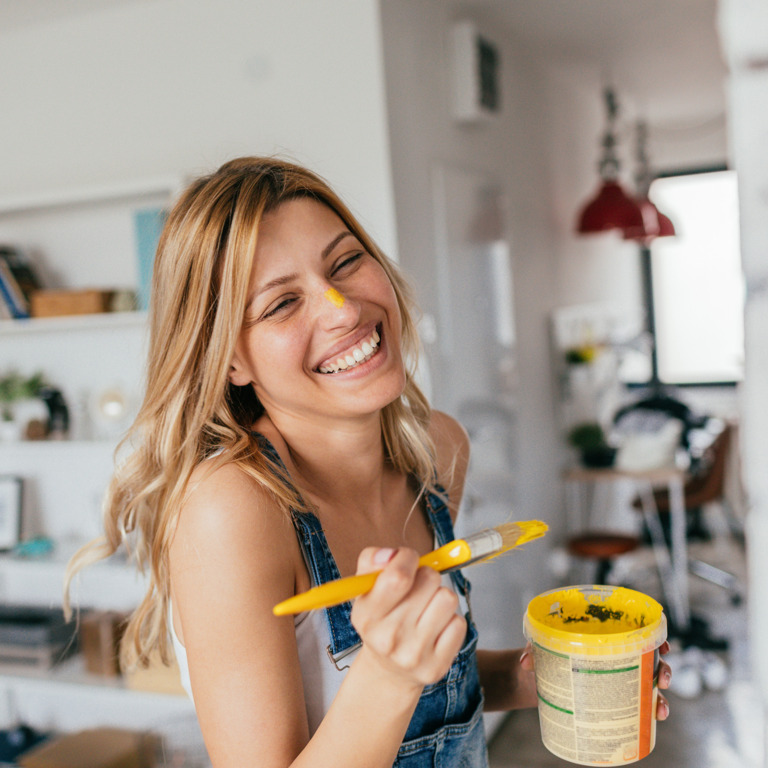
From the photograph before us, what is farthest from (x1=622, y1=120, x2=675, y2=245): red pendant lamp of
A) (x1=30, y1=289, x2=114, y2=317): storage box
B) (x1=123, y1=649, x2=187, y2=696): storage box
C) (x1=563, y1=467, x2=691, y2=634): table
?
(x1=123, y1=649, x2=187, y2=696): storage box

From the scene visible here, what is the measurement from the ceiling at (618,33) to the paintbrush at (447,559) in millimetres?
2529

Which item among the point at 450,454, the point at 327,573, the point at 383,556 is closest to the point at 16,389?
the point at 450,454

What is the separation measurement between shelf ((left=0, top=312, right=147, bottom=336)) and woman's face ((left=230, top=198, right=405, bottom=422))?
1659mm

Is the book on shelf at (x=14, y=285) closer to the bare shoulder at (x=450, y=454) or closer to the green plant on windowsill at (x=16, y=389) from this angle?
the green plant on windowsill at (x=16, y=389)

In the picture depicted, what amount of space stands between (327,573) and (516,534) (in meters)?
0.26

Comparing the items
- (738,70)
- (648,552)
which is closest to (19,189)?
(738,70)

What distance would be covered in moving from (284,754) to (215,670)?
0.34 ft

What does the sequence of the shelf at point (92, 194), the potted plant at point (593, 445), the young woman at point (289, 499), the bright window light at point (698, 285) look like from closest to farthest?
1. the young woman at point (289, 499)
2. the shelf at point (92, 194)
3. the potted plant at point (593, 445)
4. the bright window light at point (698, 285)

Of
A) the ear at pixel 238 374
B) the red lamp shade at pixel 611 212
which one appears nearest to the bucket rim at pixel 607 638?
the ear at pixel 238 374

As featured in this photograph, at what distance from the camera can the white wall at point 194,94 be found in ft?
7.70

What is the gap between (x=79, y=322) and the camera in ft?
8.47

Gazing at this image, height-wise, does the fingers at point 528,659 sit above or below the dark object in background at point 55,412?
below

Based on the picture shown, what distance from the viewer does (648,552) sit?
16.2 ft

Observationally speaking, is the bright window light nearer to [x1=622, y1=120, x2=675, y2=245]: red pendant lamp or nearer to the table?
[x1=622, y1=120, x2=675, y2=245]: red pendant lamp
